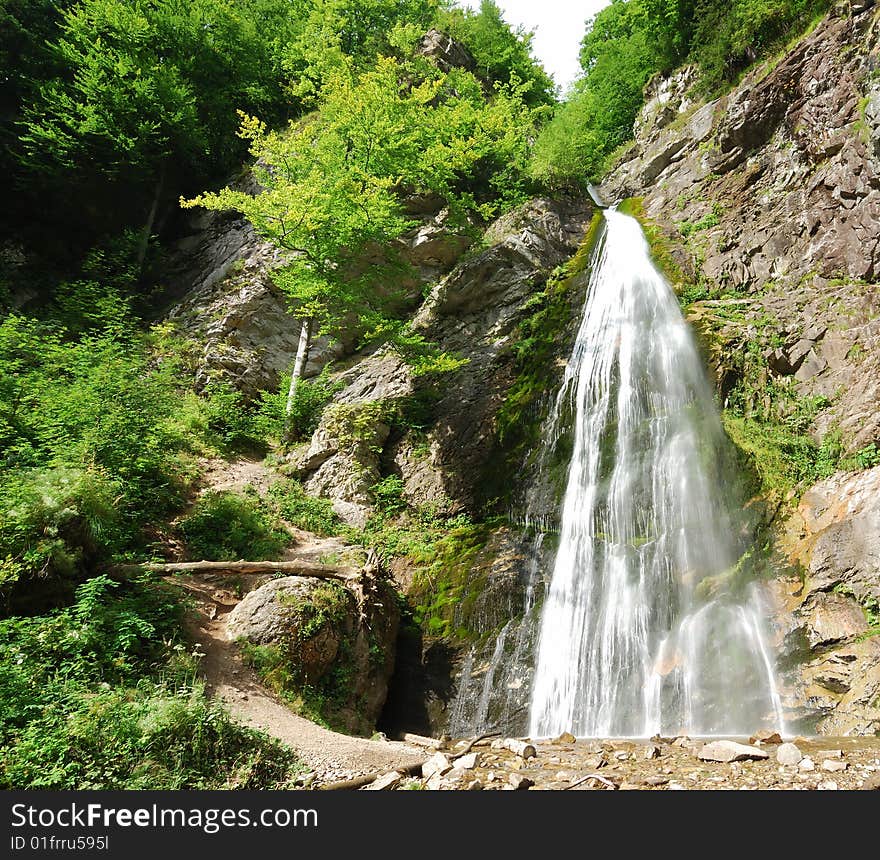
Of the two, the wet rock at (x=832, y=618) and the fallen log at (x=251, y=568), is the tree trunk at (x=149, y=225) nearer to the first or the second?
the fallen log at (x=251, y=568)

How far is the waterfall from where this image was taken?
700cm

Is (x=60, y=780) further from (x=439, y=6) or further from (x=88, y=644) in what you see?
(x=439, y=6)

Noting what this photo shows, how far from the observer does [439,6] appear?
26.8m

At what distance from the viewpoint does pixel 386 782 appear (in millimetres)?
4250

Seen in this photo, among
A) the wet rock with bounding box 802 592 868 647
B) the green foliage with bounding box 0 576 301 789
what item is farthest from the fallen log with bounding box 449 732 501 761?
the wet rock with bounding box 802 592 868 647

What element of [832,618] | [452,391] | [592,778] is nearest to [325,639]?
[592,778]

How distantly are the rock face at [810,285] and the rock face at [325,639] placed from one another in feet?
17.5

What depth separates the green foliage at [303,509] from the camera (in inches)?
414

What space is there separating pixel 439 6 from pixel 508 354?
2331cm

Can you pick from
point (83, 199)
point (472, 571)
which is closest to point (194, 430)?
point (472, 571)

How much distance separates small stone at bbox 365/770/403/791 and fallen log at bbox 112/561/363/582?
3638 millimetres

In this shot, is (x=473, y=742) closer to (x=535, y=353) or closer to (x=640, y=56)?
(x=535, y=353)

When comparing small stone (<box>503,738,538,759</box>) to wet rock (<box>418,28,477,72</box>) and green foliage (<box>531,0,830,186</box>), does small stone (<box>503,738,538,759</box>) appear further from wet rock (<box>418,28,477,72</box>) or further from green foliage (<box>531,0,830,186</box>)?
wet rock (<box>418,28,477,72</box>)

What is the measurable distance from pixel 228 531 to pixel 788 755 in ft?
25.7
